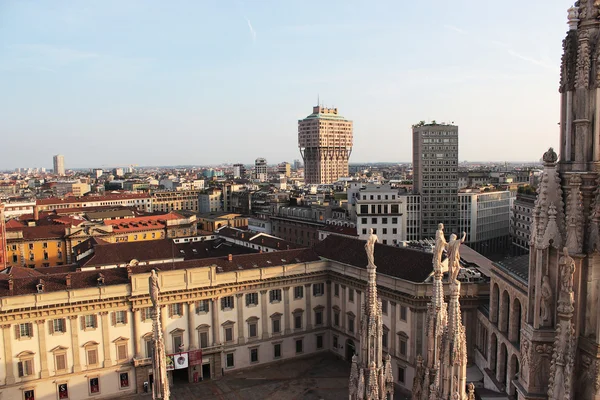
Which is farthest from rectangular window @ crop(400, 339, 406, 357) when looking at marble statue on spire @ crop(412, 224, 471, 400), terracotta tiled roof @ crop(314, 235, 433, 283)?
marble statue on spire @ crop(412, 224, 471, 400)

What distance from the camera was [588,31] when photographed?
36.8 feet

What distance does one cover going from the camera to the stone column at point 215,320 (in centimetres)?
5638

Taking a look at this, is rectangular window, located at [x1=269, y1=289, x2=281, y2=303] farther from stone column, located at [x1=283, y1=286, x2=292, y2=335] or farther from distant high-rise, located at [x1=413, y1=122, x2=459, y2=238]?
distant high-rise, located at [x1=413, y1=122, x2=459, y2=238]

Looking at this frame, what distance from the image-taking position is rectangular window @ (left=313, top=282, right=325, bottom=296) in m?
62.2

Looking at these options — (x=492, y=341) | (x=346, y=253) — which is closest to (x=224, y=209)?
(x=346, y=253)

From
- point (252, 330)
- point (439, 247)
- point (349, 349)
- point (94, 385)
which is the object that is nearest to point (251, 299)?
point (252, 330)

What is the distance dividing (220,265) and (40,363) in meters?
19.5

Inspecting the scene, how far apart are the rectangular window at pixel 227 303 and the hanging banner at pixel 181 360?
20.2 ft

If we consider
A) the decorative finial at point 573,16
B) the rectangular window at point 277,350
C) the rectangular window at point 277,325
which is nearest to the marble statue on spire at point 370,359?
the decorative finial at point 573,16

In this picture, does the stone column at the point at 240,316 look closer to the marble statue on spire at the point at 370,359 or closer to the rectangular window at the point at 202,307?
the rectangular window at the point at 202,307

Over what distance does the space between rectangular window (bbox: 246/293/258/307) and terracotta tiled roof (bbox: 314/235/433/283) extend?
34.4 feet

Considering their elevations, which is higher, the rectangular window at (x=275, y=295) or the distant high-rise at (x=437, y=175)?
the distant high-rise at (x=437, y=175)

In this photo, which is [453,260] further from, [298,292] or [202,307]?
[298,292]

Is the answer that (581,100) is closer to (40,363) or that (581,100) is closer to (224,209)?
(40,363)
